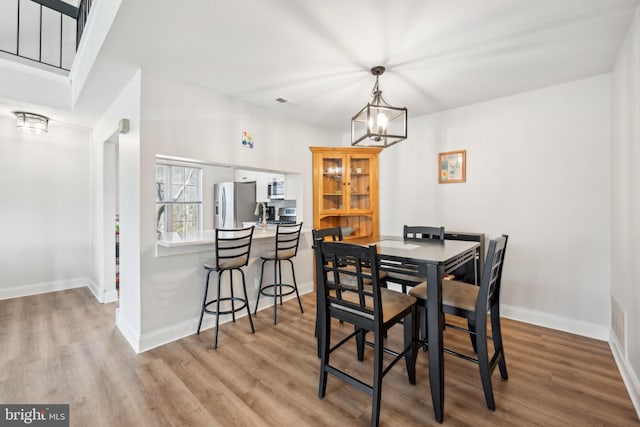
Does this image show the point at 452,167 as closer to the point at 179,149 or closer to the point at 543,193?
the point at 543,193

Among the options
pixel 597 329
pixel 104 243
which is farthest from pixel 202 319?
pixel 597 329

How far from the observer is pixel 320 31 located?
1.97 meters

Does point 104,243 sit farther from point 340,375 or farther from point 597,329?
point 597,329

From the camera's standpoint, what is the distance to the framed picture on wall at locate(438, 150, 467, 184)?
3.42 m

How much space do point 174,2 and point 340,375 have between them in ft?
8.13

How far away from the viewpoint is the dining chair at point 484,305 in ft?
5.44

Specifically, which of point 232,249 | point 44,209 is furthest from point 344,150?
point 44,209

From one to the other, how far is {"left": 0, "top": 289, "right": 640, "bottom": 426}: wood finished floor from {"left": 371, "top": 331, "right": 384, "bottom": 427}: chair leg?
0.47 feet

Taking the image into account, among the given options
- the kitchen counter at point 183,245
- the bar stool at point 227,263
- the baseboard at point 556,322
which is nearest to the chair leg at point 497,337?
the baseboard at point 556,322

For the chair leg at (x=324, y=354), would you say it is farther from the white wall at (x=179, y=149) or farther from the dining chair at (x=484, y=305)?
the white wall at (x=179, y=149)

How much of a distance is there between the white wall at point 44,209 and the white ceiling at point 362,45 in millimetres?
1518

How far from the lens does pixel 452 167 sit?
138 inches

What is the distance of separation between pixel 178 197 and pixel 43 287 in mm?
2395

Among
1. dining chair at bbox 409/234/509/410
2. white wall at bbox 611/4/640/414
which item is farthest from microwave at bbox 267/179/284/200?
white wall at bbox 611/4/640/414
